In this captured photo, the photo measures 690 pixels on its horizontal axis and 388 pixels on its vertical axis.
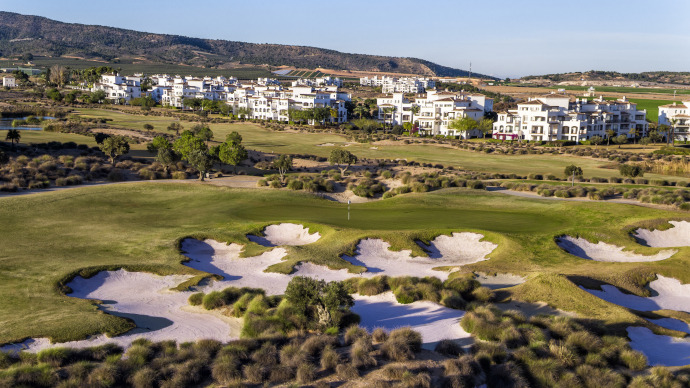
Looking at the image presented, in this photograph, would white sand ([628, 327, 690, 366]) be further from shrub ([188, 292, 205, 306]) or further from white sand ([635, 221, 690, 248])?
white sand ([635, 221, 690, 248])

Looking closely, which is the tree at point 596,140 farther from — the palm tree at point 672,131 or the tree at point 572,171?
the tree at point 572,171

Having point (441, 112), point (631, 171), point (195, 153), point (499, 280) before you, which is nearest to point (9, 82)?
point (441, 112)

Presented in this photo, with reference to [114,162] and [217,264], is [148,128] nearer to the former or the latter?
[114,162]

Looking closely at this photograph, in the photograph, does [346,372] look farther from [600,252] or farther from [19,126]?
[19,126]

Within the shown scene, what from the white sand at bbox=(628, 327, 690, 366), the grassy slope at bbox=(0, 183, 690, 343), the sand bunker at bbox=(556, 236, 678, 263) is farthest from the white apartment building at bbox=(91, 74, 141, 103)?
the white sand at bbox=(628, 327, 690, 366)

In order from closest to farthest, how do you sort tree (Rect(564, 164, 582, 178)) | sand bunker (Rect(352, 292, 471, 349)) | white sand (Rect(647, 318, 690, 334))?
sand bunker (Rect(352, 292, 471, 349))
white sand (Rect(647, 318, 690, 334))
tree (Rect(564, 164, 582, 178))

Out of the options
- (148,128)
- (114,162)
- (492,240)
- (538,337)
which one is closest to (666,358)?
(538,337)
